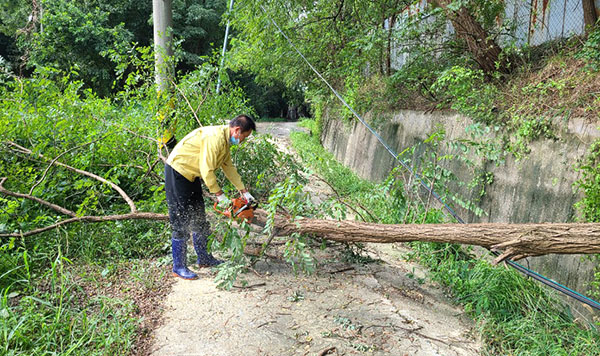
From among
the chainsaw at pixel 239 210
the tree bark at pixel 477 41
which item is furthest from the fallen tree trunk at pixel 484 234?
the tree bark at pixel 477 41

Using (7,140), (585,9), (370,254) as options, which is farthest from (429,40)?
(7,140)

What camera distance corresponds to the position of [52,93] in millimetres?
5594

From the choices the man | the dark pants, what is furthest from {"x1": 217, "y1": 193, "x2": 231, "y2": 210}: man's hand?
the dark pants

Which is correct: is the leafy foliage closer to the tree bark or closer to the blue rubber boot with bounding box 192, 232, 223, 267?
the tree bark

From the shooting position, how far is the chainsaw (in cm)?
368

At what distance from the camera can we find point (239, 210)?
145 inches

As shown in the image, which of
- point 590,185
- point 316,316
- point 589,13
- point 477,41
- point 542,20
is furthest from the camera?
point 477,41

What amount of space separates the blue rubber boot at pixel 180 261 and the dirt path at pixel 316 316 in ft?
0.25

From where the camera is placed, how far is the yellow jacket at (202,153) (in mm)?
3680

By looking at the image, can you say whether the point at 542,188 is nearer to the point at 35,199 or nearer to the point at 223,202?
the point at 223,202

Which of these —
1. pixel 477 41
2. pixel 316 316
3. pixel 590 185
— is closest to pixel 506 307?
pixel 590 185

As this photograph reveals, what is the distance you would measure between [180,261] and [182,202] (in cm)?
56

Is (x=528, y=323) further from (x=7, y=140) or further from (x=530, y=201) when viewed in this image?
(x=7, y=140)

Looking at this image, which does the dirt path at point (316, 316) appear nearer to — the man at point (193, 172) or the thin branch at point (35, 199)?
the man at point (193, 172)
